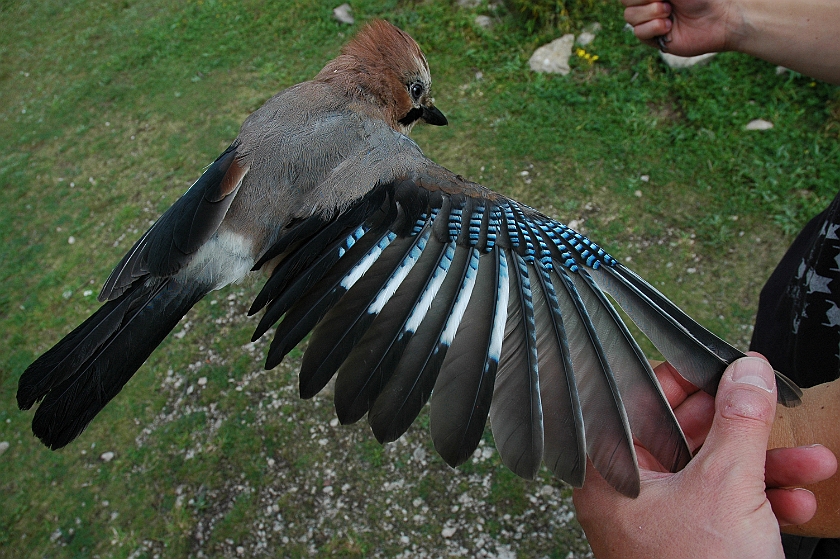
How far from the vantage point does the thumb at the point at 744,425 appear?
55.7 inches

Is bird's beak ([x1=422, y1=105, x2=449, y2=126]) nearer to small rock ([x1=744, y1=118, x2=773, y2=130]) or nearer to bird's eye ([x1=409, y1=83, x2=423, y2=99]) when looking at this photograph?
bird's eye ([x1=409, y1=83, x2=423, y2=99])

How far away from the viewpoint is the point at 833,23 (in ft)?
7.59

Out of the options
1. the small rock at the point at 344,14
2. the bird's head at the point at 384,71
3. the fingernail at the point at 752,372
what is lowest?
the small rock at the point at 344,14

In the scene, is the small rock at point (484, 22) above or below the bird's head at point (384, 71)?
below

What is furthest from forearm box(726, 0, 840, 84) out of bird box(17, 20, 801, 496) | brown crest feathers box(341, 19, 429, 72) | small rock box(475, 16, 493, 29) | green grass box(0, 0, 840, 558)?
small rock box(475, 16, 493, 29)

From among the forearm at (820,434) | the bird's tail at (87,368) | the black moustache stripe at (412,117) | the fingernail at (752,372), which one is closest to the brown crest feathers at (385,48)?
the black moustache stripe at (412,117)

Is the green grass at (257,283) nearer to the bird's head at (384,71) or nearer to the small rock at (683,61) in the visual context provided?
the small rock at (683,61)

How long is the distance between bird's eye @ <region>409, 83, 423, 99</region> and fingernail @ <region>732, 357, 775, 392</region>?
239 cm

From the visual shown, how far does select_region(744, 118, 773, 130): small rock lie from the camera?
15.8ft

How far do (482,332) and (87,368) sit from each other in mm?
1379

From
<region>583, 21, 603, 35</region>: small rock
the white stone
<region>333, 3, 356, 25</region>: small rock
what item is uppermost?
<region>333, 3, 356, 25</region>: small rock

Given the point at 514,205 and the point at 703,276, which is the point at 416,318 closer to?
the point at 514,205

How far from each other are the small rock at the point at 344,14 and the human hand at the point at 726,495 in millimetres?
6604

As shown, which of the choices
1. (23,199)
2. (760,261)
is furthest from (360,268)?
(23,199)
